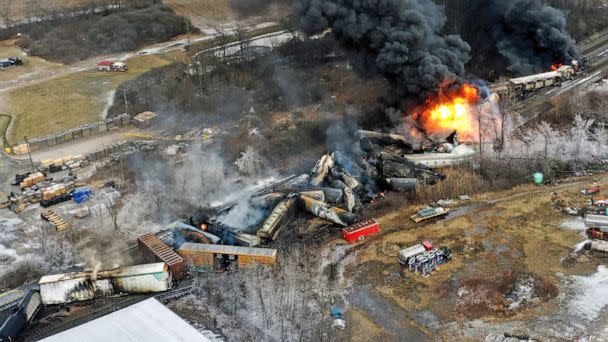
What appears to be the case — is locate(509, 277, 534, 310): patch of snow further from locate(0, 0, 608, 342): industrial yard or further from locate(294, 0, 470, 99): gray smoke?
locate(294, 0, 470, 99): gray smoke

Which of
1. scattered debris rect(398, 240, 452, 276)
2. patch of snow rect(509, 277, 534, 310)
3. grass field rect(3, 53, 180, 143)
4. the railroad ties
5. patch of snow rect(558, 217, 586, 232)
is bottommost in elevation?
patch of snow rect(509, 277, 534, 310)

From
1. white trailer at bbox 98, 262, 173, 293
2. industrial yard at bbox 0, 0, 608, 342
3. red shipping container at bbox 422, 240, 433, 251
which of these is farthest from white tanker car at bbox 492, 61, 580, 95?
white trailer at bbox 98, 262, 173, 293

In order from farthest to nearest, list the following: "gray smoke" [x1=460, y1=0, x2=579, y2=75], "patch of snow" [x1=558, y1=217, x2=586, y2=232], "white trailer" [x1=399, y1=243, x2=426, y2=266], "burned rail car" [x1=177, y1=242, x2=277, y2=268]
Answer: "gray smoke" [x1=460, y1=0, x2=579, y2=75], "patch of snow" [x1=558, y1=217, x2=586, y2=232], "white trailer" [x1=399, y1=243, x2=426, y2=266], "burned rail car" [x1=177, y1=242, x2=277, y2=268]

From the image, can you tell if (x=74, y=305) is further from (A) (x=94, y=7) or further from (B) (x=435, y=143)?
(A) (x=94, y=7)

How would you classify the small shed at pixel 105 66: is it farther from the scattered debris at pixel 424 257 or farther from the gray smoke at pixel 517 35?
the scattered debris at pixel 424 257

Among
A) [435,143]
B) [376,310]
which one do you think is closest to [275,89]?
[435,143]

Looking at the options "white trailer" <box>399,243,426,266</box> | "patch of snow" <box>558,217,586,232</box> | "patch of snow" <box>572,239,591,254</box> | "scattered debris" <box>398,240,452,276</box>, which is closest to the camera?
"scattered debris" <box>398,240,452,276</box>

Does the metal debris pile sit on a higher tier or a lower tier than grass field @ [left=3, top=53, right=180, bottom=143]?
lower
